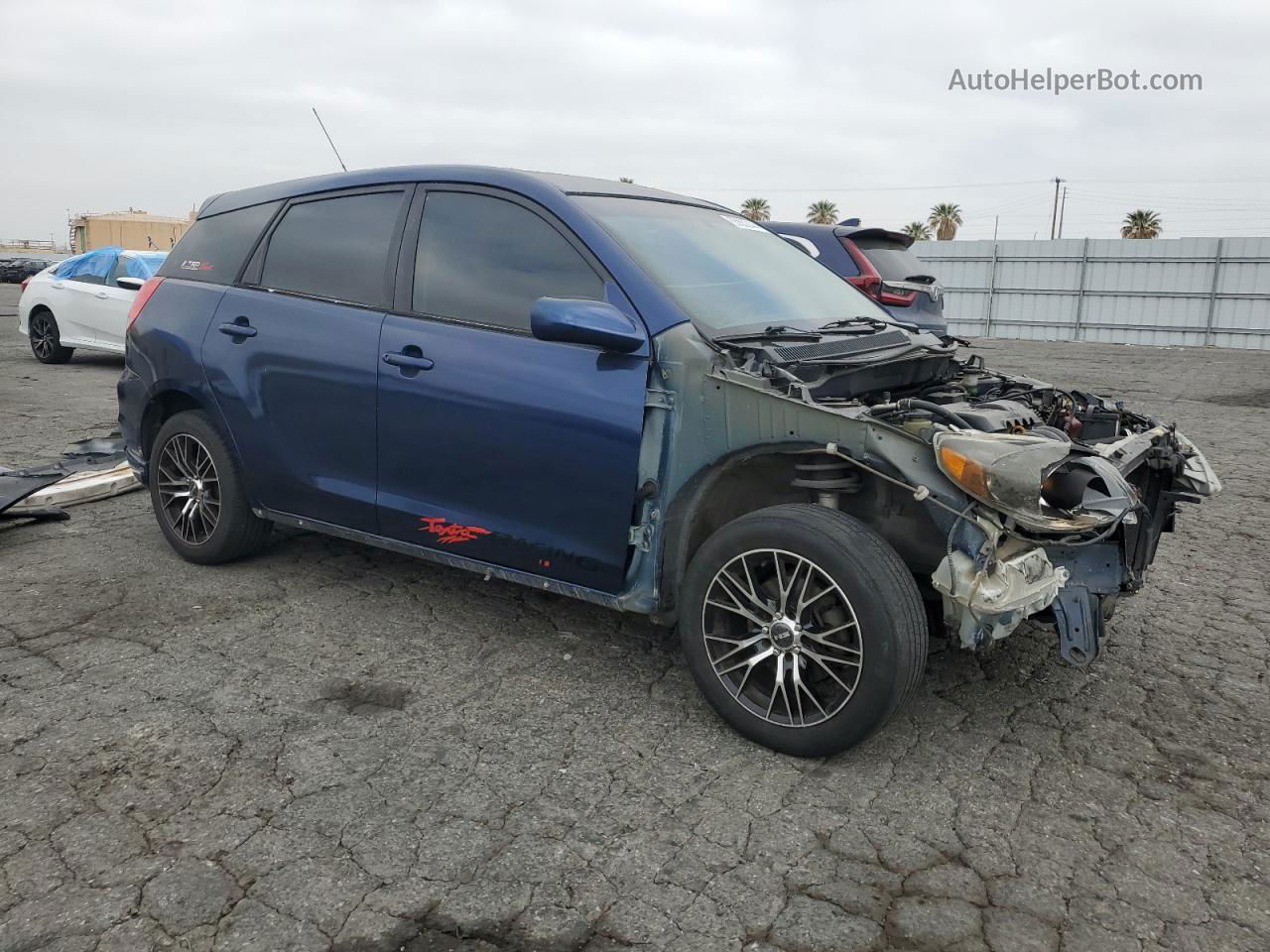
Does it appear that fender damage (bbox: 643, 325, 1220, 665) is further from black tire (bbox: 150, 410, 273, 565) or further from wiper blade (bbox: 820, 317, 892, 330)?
black tire (bbox: 150, 410, 273, 565)

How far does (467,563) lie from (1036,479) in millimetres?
2060

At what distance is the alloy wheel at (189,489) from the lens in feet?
15.3

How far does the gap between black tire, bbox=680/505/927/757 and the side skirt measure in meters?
0.35

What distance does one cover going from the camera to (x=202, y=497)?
15.4 feet

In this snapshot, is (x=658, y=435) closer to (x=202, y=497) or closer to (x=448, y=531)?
(x=448, y=531)

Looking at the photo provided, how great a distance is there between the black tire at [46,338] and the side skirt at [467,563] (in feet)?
35.9

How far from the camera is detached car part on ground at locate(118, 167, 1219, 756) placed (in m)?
3.01

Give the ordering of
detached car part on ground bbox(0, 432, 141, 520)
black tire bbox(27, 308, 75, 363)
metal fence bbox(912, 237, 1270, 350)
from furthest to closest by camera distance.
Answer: metal fence bbox(912, 237, 1270, 350) → black tire bbox(27, 308, 75, 363) → detached car part on ground bbox(0, 432, 141, 520)

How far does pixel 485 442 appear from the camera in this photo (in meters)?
3.64

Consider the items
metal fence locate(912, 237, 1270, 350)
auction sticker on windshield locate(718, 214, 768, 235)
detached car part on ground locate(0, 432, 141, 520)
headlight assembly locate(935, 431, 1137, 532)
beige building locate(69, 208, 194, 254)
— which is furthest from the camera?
beige building locate(69, 208, 194, 254)

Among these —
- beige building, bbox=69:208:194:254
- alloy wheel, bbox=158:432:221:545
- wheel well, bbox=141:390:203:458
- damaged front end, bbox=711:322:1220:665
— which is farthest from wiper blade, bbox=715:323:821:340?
beige building, bbox=69:208:194:254

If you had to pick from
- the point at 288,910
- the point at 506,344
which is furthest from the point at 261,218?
the point at 288,910

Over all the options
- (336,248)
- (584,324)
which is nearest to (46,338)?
(336,248)

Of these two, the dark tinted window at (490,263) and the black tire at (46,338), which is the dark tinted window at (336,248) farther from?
the black tire at (46,338)
